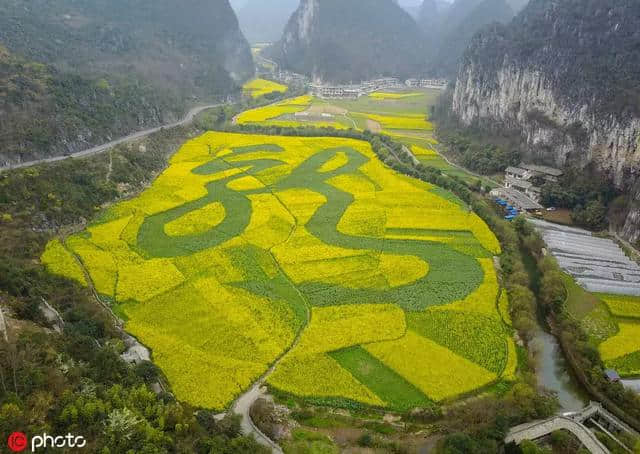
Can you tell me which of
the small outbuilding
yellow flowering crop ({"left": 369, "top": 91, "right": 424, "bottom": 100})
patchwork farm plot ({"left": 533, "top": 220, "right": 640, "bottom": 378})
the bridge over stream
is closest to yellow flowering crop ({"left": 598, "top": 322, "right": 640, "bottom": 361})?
patchwork farm plot ({"left": 533, "top": 220, "right": 640, "bottom": 378})

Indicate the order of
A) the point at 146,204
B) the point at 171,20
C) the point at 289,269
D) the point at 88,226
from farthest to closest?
the point at 171,20, the point at 146,204, the point at 88,226, the point at 289,269

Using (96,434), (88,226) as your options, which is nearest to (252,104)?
(88,226)

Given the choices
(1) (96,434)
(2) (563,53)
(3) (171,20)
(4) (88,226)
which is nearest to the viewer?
(1) (96,434)

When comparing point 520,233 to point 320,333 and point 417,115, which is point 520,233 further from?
point 417,115

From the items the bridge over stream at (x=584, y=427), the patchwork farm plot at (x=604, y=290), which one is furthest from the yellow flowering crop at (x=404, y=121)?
the bridge over stream at (x=584, y=427)

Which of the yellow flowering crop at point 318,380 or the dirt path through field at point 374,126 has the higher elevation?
the dirt path through field at point 374,126

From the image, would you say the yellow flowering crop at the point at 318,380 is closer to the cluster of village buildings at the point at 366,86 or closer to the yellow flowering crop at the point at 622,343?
the yellow flowering crop at the point at 622,343

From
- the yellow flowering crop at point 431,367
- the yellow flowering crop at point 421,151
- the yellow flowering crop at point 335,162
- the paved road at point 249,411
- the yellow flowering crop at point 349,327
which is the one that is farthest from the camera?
the yellow flowering crop at point 421,151
